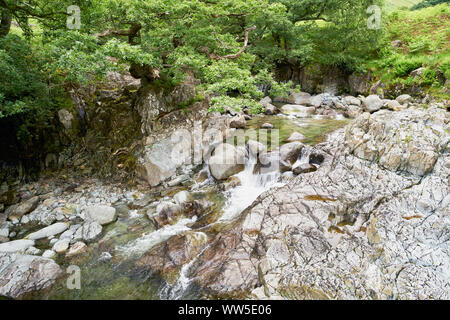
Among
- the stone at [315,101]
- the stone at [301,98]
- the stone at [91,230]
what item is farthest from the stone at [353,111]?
the stone at [91,230]

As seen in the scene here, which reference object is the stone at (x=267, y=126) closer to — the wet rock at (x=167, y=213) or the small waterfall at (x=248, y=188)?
the small waterfall at (x=248, y=188)

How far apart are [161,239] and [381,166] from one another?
726cm

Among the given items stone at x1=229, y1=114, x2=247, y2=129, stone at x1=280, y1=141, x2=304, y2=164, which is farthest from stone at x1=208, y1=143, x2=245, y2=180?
stone at x1=229, y1=114, x2=247, y2=129

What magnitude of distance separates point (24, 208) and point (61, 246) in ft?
11.2

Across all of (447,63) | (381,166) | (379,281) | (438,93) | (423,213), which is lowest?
(379,281)

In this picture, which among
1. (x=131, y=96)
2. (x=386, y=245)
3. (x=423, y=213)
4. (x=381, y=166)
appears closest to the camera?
(x=386, y=245)

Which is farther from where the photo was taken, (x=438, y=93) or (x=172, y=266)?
(x=438, y=93)

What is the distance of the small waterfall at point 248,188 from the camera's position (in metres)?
8.25

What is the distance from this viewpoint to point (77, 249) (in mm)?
7086

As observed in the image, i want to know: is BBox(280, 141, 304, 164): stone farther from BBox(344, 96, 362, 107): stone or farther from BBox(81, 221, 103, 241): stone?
BBox(344, 96, 362, 107): stone

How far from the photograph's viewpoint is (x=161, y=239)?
7340 millimetres

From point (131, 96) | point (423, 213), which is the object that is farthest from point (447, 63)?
point (131, 96)

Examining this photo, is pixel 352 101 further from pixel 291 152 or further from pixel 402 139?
pixel 402 139
